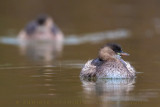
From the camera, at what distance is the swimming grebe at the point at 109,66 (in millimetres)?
14570

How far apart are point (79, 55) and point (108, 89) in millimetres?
7367

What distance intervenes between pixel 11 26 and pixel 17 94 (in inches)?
741

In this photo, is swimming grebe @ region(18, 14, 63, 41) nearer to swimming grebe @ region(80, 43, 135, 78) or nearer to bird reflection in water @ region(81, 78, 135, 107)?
swimming grebe @ region(80, 43, 135, 78)

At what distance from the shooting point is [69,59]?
751 inches

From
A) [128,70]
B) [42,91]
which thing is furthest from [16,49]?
[42,91]

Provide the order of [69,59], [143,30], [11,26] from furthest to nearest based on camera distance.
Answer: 1. [11,26]
2. [143,30]
3. [69,59]

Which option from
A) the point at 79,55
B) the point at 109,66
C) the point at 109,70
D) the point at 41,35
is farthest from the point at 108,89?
the point at 41,35

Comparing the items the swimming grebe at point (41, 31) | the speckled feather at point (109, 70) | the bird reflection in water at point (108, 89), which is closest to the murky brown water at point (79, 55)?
the bird reflection in water at point (108, 89)

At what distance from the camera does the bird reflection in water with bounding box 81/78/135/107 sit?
11773 mm

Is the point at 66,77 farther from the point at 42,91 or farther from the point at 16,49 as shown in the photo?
the point at 16,49

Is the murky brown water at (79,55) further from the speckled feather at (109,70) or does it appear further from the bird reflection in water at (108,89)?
the speckled feather at (109,70)

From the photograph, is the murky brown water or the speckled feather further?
the speckled feather

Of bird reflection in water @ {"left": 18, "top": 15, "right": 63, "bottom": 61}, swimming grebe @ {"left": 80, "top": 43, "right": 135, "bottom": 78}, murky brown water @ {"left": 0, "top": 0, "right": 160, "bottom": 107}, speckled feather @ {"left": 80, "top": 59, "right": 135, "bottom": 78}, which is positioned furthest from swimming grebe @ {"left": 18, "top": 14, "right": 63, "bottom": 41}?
speckled feather @ {"left": 80, "top": 59, "right": 135, "bottom": 78}

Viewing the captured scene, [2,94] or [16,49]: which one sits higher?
[16,49]
